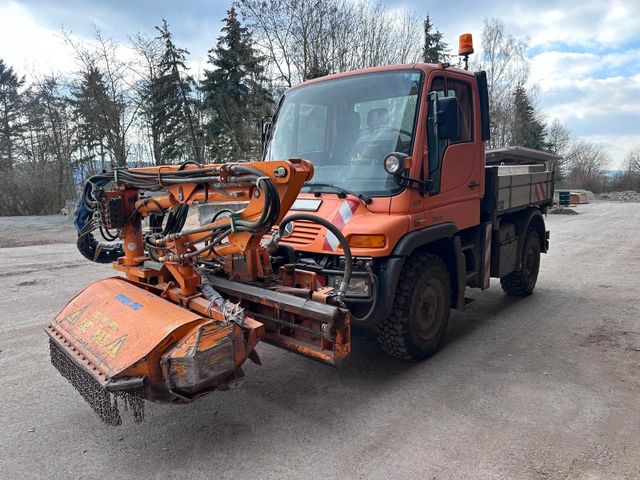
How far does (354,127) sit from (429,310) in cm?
181

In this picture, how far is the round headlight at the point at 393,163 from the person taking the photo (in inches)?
146

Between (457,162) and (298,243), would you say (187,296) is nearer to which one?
(298,243)

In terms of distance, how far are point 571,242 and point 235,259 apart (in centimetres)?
1051

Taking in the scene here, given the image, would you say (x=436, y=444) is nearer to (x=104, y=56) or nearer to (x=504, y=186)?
(x=504, y=186)

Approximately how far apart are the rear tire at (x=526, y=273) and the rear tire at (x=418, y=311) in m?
2.40

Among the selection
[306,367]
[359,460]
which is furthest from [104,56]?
[359,460]

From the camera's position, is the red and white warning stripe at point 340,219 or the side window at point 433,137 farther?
the side window at point 433,137

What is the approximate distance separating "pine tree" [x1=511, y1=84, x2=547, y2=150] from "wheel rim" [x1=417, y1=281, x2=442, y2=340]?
105 feet

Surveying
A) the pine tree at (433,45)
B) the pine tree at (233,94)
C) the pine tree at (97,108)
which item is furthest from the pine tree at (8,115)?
the pine tree at (433,45)

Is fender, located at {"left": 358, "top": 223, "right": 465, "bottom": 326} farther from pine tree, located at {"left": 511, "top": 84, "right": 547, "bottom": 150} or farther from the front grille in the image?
pine tree, located at {"left": 511, "top": 84, "right": 547, "bottom": 150}

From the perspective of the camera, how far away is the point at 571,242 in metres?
11.5

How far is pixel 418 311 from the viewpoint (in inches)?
155

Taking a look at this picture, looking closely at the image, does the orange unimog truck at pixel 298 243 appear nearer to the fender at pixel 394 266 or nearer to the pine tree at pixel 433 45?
the fender at pixel 394 266

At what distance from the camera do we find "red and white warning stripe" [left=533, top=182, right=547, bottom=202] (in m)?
6.31
